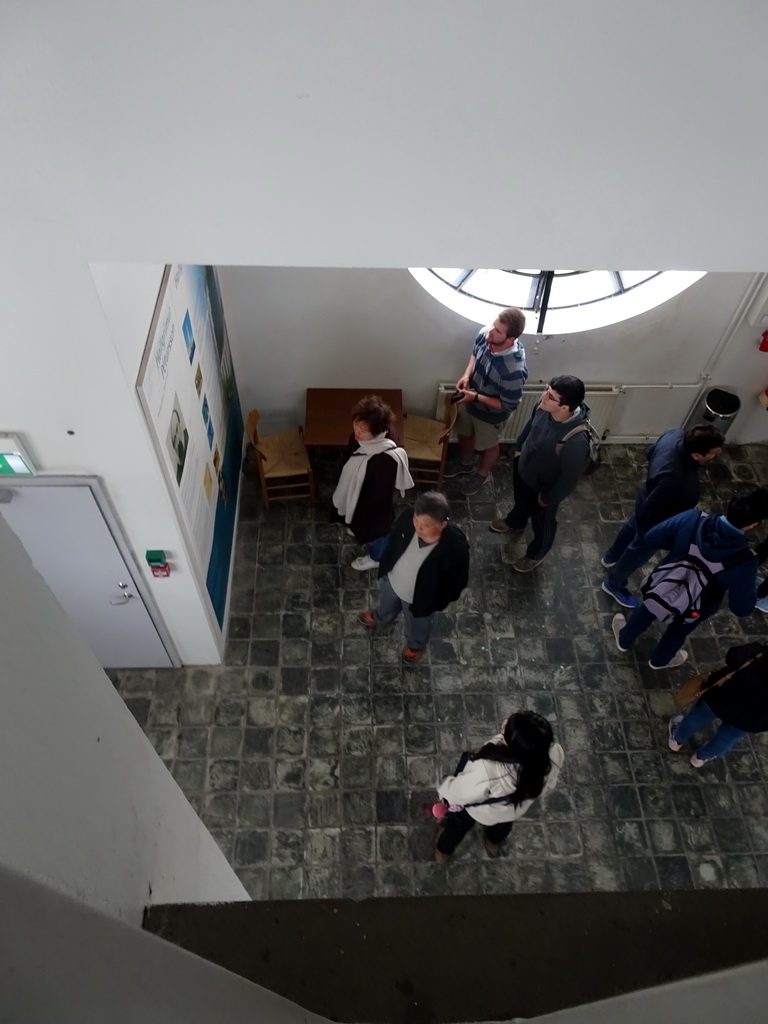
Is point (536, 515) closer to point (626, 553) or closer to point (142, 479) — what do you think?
point (626, 553)

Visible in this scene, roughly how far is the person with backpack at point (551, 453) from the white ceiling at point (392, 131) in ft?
6.87

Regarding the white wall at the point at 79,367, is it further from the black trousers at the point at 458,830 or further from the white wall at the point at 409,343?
the black trousers at the point at 458,830

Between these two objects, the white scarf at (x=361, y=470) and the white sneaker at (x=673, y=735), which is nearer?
the white scarf at (x=361, y=470)

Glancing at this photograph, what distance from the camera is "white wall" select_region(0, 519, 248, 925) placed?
0.77 metres

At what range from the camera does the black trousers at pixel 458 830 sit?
163 inches

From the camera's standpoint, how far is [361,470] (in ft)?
A: 15.5

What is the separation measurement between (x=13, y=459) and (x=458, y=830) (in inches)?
127

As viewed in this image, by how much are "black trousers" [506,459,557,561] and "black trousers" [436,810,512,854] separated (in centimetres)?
218

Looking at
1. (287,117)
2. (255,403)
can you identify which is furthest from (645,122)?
(255,403)

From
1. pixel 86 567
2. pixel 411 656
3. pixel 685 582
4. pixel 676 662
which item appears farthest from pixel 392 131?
pixel 676 662

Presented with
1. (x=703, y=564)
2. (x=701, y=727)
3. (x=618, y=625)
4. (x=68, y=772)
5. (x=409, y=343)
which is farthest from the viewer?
(x=409, y=343)

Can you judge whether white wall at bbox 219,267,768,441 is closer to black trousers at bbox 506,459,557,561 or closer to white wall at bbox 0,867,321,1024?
black trousers at bbox 506,459,557,561

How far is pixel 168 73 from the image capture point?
200 centimetres

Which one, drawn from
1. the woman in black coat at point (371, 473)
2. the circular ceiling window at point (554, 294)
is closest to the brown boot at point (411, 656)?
the woman in black coat at point (371, 473)
